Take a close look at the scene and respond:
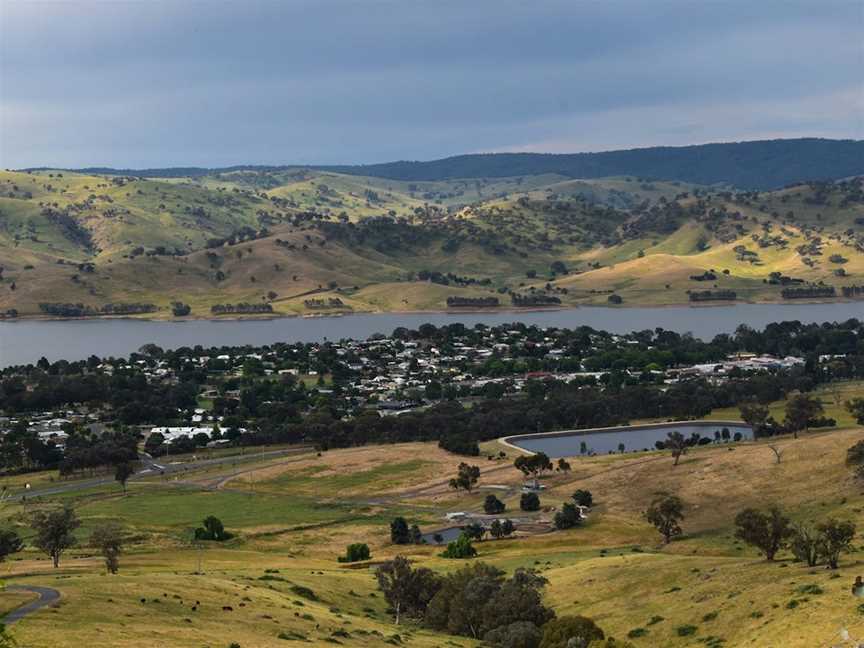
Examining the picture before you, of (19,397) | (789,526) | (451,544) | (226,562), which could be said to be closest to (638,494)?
(451,544)

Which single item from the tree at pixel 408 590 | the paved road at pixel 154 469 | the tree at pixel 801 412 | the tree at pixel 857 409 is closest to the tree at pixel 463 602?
the tree at pixel 408 590

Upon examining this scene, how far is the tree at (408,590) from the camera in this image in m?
67.7

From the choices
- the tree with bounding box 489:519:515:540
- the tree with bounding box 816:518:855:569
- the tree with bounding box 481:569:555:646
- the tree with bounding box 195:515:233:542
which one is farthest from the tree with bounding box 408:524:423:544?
the tree with bounding box 816:518:855:569

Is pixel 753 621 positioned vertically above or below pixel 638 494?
above

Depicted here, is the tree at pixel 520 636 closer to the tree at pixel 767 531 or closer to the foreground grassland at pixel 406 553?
the foreground grassland at pixel 406 553

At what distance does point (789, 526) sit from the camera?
7131cm

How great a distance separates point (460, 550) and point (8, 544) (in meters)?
35.2

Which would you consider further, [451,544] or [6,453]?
[6,453]

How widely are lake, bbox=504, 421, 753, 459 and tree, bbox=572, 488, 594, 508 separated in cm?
3339

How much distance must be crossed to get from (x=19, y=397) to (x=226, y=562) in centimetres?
12713

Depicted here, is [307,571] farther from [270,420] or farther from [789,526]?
[270,420]

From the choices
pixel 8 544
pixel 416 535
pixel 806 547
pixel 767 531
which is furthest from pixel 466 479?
pixel 806 547

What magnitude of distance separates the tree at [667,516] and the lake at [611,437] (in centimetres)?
5121

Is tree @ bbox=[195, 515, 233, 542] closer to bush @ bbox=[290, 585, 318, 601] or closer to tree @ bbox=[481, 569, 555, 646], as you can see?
bush @ bbox=[290, 585, 318, 601]
